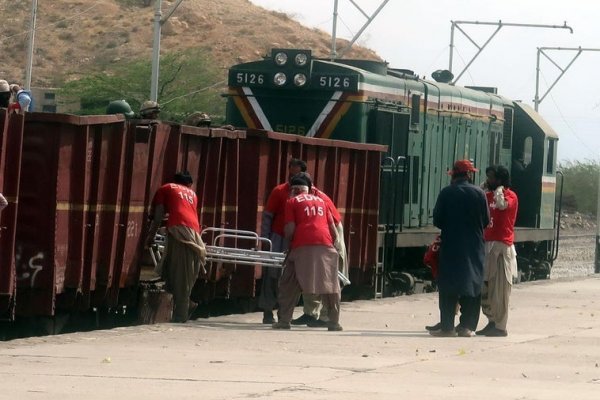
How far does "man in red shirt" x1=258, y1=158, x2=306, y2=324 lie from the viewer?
16.3 metres

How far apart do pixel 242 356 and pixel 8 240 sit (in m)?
2.47

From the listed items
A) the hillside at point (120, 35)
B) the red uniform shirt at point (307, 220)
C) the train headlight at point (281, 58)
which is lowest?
the red uniform shirt at point (307, 220)

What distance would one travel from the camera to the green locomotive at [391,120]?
2152cm

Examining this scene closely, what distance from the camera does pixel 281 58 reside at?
2166 cm

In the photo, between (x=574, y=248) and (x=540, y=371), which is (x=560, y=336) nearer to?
(x=540, y=371)

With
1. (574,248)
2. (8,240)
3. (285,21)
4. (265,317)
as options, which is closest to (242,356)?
(8,240)

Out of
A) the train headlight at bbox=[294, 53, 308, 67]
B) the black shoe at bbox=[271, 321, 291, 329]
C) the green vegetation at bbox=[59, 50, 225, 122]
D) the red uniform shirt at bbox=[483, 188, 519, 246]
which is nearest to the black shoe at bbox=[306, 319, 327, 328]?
the black shoe at bbox=[271, 321, 291, 329]

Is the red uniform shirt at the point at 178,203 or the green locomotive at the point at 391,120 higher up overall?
the green locomotive at the point at 391,120

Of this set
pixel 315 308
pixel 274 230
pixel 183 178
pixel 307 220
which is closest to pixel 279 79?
pixel 274 230

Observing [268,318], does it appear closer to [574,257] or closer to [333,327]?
[333,327]

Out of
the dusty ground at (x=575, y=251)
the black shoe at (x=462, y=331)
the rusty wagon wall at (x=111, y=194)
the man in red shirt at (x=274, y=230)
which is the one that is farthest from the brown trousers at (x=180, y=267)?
the dusty ground at (x=575, y=251)

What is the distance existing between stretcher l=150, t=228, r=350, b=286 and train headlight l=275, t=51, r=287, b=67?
16.2 ft

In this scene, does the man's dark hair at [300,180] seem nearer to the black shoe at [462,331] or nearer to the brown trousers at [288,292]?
the brown trousers at [288,292]

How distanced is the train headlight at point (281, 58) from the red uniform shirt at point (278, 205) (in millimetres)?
5467
